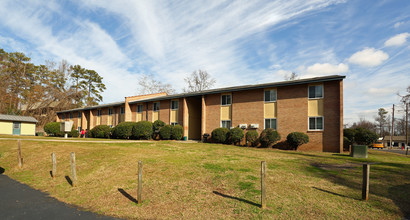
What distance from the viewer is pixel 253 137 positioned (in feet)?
69.9

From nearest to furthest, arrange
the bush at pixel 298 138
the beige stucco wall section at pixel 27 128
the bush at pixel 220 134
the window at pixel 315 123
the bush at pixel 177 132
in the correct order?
1. the bush at pixel 298 138
2. the window at pixel 315 123
3. the bush at pixel 220 134
4. the bush at pixel 177 132
5. the beige stucco wall section at pixel 27 128

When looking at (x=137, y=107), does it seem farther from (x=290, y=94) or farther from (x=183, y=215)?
(x=183, y=215)

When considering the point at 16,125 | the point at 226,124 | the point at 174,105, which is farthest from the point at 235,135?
the point at 16,125

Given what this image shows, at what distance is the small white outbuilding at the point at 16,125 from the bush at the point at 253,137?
4137 cm

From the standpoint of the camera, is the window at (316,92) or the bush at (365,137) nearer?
the bush at (365,137)

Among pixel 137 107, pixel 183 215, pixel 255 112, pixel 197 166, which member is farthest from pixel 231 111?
pixel 183 215

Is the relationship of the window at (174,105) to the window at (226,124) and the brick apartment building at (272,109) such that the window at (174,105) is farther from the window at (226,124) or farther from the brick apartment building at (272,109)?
the window at (226,124)

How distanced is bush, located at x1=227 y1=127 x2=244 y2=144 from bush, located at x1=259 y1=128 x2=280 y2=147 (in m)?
2.02

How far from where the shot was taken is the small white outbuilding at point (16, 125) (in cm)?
3834

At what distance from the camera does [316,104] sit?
19375 mm

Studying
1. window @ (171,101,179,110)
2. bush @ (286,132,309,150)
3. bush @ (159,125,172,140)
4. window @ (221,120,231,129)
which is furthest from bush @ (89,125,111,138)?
bush @ (286,132,309,150)

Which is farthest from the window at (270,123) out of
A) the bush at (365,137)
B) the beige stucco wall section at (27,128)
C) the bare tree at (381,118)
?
the bare tree at (381,118)

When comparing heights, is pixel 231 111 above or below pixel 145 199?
above

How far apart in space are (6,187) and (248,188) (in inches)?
401
